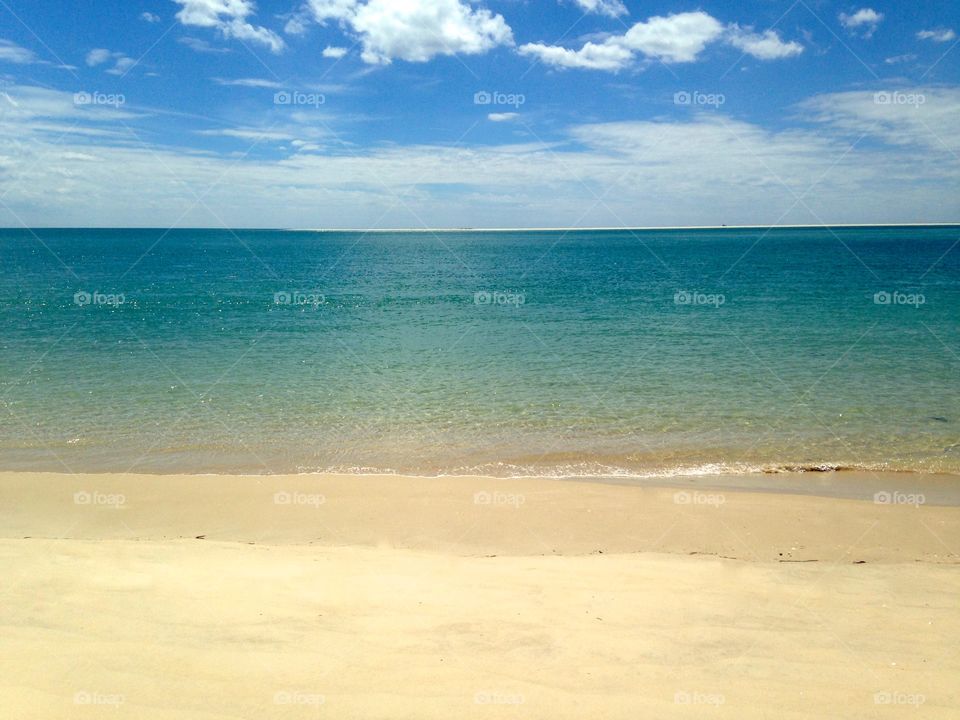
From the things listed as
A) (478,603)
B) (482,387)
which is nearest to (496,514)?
(478,603)

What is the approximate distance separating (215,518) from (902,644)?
27.4ft

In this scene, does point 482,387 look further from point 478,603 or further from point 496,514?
point 478,603

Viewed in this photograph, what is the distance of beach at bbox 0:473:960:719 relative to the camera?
4660 millimetres

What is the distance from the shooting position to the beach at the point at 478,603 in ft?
15.3

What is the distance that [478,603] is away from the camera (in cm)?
607

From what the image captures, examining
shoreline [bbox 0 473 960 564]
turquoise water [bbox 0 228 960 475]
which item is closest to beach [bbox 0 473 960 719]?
shoreline [bbox 0 473 960 564]

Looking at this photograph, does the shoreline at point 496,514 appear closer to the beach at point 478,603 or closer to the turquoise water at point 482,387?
the beach at point 478,603

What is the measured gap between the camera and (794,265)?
64.2 meters

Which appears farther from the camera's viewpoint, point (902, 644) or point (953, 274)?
point (953, 274)

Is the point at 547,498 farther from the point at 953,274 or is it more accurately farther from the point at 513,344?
the point at 953,274

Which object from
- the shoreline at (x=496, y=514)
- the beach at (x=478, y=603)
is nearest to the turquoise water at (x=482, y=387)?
the shoreline at (x=496, y=514)

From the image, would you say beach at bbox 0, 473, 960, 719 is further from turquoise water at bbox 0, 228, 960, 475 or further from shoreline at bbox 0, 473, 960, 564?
turquoise water at bbox 0, 228, 960, 475

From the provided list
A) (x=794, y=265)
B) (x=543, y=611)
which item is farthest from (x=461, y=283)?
(x=543, y=611)

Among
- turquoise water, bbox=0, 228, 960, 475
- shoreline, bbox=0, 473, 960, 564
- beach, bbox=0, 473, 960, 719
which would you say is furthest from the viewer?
turquoise water, bbox=0, 228, 960, 475
